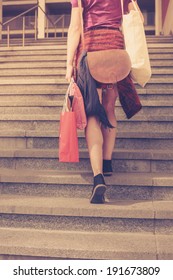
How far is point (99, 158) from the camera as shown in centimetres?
211

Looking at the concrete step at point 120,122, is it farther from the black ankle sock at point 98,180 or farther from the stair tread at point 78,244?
the stair tread at point 78,244

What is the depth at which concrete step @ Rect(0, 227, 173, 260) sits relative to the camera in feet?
5.67

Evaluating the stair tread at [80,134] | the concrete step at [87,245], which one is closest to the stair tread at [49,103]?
the stair tread at [80,134]

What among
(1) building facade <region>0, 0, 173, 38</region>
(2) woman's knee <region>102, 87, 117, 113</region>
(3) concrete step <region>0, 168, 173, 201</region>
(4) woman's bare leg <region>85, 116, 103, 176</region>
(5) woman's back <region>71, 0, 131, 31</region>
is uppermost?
(1) building facade <region>0, 0, 173, 38</region>

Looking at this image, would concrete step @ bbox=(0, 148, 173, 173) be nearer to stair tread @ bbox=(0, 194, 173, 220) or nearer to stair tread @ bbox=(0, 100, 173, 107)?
stair tread @ bbox=(0, 194, 173, 220)

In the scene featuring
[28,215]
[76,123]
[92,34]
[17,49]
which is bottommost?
[28,215]

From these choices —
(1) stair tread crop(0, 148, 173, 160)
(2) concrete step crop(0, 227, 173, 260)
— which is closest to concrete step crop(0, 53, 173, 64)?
(1) stair tread crop(0, 148, 173, 160)

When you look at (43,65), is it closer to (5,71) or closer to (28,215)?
(5,71)

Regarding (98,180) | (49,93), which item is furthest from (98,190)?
(49,93)

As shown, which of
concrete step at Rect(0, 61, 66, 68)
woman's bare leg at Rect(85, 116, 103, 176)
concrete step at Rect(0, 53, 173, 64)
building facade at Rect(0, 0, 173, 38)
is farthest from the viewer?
building facade at Rect(0, 0, 173, 38)

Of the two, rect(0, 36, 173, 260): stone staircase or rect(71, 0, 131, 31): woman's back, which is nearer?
rect(0, 36, 173, 260): stone staircase
